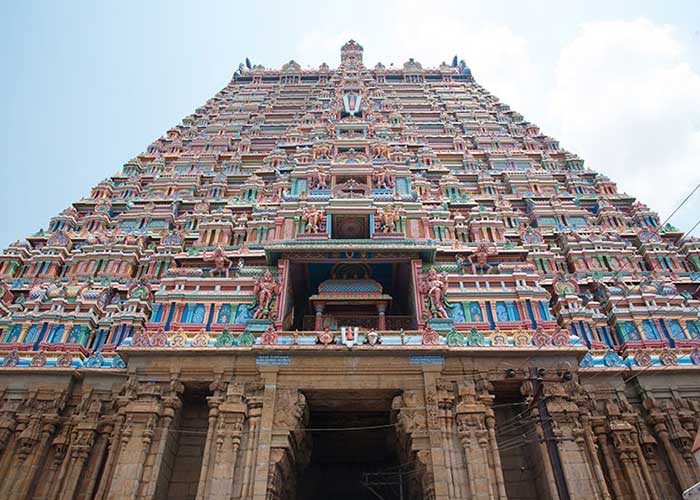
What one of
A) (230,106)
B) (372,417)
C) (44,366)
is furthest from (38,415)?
(230,106)

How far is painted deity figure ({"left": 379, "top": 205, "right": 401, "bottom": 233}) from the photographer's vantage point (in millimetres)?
21906

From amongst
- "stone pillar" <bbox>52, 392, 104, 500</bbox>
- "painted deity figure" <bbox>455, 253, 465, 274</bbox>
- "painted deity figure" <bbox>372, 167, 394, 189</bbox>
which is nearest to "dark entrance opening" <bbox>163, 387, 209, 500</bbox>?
"stone pillar" <bbox>52, 392, 104, 500</bbox>

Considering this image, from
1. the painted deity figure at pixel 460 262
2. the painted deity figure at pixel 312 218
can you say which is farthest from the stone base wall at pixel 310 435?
the painted deity figure at pixel 312 218

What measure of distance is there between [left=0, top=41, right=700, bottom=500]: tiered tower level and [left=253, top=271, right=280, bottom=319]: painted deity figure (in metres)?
0.08

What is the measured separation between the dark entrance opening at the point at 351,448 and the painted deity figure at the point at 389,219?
7.89 m

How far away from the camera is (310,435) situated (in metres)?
18.1

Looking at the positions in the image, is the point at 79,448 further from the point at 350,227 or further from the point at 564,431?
the point at 564,431

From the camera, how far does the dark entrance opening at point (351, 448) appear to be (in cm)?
1675

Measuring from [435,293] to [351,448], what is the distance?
737 centimetres

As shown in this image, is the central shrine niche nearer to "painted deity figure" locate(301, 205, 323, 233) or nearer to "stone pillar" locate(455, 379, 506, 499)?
"painted deity figure" locate(301, 205, 323, 233)

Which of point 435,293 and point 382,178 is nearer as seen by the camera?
point 435,293

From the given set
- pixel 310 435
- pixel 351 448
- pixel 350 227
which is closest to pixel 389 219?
pixel 350 227

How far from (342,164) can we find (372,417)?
1380cm

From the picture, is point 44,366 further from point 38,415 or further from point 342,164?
Answer: point 342,164
